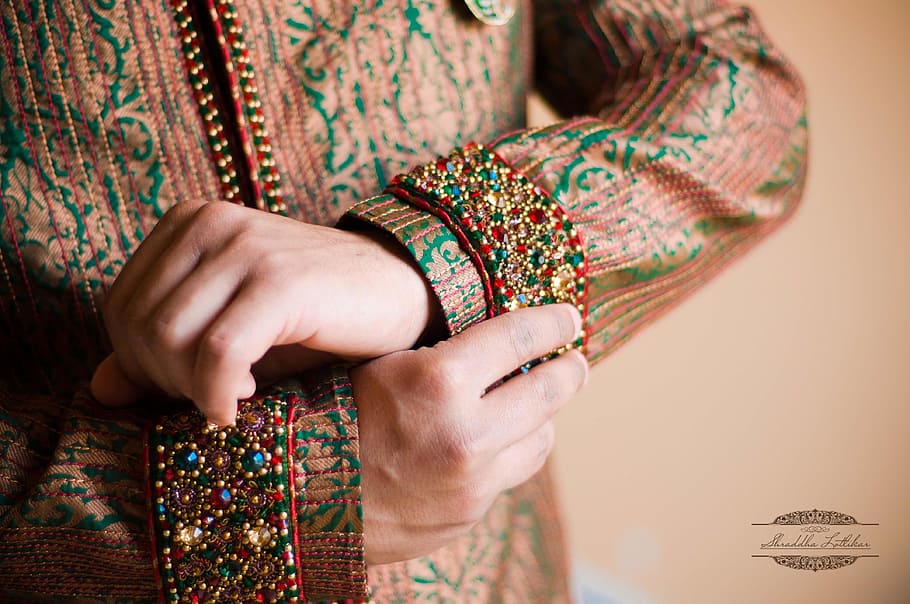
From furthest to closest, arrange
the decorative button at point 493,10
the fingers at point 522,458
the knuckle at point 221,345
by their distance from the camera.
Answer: the decorative button at point 493,10 → the fingers at point 522,458 → the knuckle at point 221,345

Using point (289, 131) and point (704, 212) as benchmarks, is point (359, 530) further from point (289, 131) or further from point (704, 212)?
point (704, 212)

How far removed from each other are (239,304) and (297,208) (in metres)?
0.22

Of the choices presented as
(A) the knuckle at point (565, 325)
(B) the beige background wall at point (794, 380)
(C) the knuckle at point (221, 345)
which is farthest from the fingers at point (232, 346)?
(B) the beige background wall at point (794, 380)

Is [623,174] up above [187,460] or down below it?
above

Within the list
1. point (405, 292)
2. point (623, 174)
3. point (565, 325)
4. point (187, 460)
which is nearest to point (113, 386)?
point (187, 460)

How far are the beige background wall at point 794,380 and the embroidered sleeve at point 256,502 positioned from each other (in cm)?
47

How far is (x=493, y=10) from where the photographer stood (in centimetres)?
60

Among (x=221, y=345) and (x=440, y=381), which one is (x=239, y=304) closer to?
(x=221, y=345)

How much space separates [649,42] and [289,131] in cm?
43

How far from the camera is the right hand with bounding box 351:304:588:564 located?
39 cm

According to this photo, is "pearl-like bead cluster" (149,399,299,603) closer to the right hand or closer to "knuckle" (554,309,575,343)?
the right hand

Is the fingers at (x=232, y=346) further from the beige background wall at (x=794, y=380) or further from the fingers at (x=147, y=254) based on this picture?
the beige background wall at (x=794, y=380)

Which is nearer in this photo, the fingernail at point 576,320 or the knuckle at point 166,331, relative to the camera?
the knuckle at point 166,331

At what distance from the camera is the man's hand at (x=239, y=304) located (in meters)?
0.33
